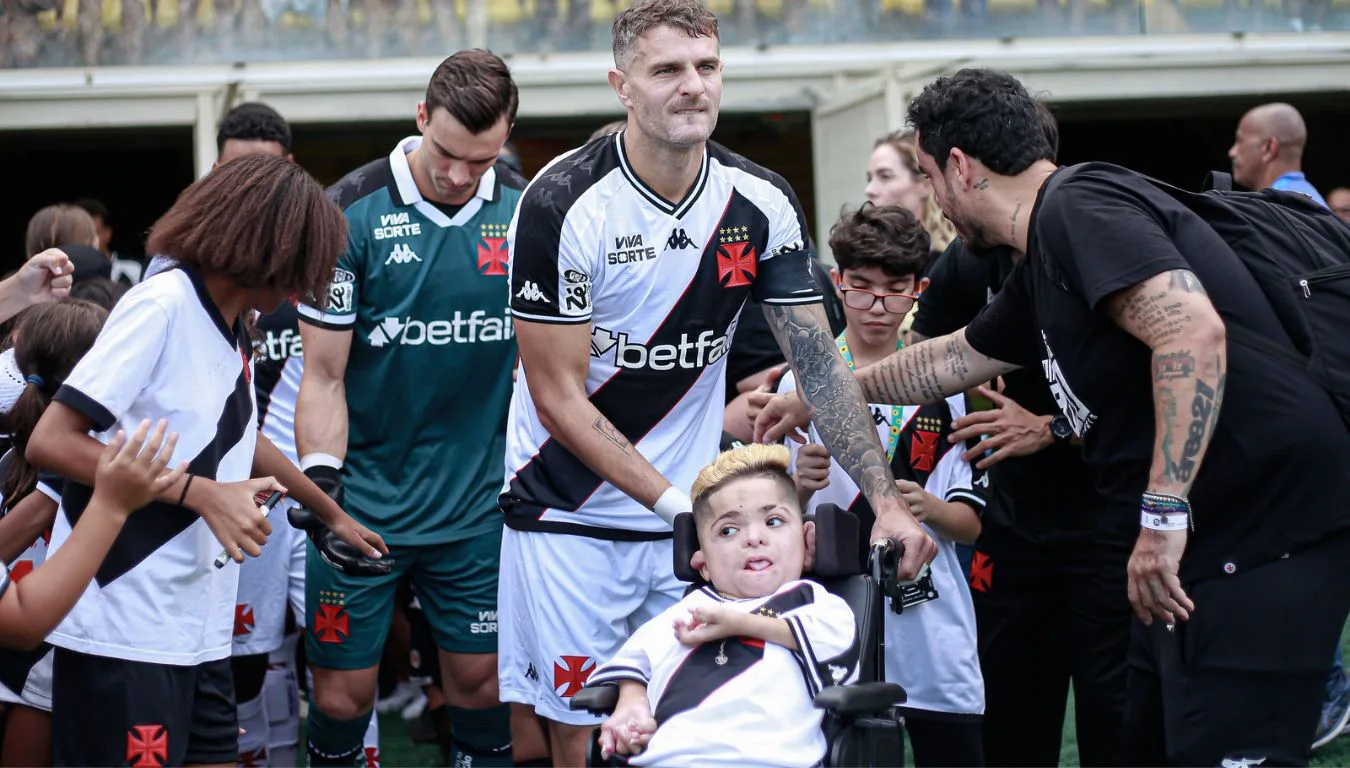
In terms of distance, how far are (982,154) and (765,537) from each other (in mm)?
1123

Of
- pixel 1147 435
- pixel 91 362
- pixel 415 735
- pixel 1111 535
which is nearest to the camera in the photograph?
pixel 91 362

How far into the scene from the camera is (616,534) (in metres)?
4.04

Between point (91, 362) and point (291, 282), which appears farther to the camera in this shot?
point (291, 282)

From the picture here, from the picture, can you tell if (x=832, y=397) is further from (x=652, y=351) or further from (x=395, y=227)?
(x=395, y=227)

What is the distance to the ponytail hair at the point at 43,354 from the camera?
376cm

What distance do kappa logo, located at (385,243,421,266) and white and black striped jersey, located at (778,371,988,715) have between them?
1301mm

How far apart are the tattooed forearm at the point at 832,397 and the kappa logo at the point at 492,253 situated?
1118 millimetres

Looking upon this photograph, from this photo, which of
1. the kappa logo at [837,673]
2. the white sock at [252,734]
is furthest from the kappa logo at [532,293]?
the white sock at [252,734]

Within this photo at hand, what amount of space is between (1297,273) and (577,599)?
204cm

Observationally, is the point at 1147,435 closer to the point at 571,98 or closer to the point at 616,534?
the point at 616,534

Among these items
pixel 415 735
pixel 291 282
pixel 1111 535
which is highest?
pixel 291 282

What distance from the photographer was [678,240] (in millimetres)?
3975

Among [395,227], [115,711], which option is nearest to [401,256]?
[395,227]

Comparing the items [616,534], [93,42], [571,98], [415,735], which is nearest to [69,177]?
[93,42]
